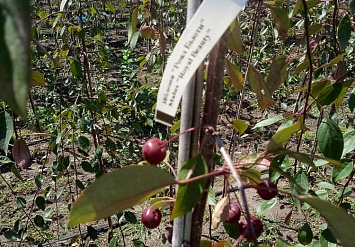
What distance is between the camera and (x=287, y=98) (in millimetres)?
3850

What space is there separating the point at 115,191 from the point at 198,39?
186 millimetres

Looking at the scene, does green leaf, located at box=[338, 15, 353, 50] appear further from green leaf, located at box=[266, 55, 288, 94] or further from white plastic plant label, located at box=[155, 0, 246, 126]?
white plastic plant label, located at box=[155, 0, 246, 126]

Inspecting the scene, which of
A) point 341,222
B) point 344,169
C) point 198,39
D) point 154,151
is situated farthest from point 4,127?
point 344,169

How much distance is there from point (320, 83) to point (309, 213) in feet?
5.32

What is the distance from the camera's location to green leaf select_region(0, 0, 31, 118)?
0.70 feet

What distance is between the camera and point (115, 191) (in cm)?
37

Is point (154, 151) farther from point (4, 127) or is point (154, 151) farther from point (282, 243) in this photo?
point (4, 127)

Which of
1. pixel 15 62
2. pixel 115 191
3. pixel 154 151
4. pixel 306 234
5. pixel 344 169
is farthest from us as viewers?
pixel 306 234

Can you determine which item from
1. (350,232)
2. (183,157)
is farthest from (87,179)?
(350,232)

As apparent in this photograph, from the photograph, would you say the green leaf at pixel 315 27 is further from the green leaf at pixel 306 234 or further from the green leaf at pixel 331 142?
the green leaf at pixel 306 234

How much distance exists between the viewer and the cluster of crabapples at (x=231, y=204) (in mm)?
496

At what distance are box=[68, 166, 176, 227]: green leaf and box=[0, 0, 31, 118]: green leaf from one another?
0.16m

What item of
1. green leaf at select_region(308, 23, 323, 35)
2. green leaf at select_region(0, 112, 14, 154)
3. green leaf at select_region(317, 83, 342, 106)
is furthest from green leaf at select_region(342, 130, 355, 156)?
green leaf at select_region(0, 112, 14, 154)

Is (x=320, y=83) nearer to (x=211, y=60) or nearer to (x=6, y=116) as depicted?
(x=211, y=60)
